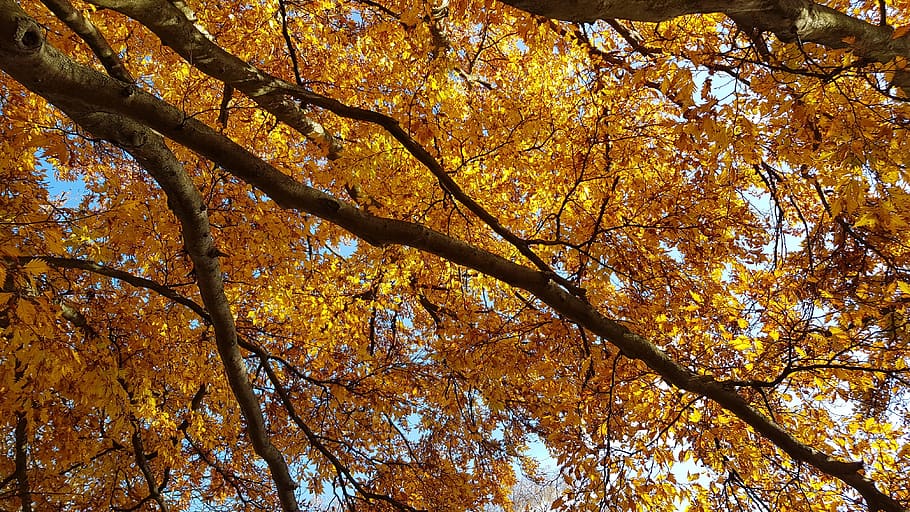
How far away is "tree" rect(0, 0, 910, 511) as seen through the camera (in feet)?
9.68

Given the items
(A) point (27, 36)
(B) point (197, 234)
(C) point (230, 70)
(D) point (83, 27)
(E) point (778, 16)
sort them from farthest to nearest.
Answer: (C) point (230, 70) < (D) point (83, 27) < (B) point (197, 234) < (E) point (778, 16) < (A) point (27, 36)

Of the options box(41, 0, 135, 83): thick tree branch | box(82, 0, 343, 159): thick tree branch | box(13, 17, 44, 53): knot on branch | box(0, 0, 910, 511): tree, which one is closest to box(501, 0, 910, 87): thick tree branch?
box(0, 0, 910, 511): tree

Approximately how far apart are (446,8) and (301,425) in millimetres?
5629

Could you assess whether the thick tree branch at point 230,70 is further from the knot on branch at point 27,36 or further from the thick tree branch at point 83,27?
the knot on branch at point 27,36

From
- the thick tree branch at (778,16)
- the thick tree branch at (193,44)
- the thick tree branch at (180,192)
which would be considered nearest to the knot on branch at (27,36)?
the thick tree branch at (180,192)

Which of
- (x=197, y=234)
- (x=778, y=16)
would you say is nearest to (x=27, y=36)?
(x=197, y=234)

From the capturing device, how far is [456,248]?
3.16m

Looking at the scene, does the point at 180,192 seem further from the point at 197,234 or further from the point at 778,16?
the point at 778,16

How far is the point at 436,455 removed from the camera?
7859 millimetres

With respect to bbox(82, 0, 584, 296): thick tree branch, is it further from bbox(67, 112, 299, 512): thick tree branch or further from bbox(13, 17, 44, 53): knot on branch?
bbox(13, 17, 44, 53): knot on branch

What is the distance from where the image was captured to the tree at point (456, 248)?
9.68ft

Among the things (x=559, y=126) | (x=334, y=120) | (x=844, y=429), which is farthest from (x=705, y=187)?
(x=334, y=120)

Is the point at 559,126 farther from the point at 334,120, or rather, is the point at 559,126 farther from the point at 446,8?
the point at 334,120

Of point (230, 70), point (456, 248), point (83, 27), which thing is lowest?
point (456, 248)
